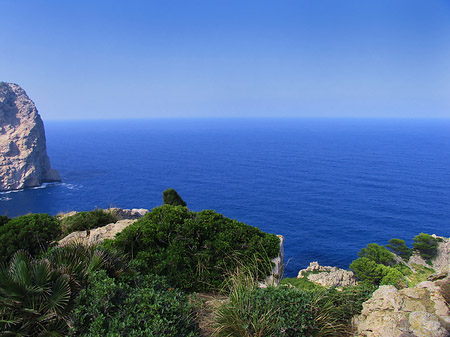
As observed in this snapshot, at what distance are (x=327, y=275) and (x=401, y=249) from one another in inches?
696

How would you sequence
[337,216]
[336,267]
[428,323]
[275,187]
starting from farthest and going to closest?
1. [275,187]
2. [337,216]
3. [336,267]
4. [428,323]

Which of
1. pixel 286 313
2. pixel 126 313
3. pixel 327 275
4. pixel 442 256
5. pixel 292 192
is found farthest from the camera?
pixel 292 192

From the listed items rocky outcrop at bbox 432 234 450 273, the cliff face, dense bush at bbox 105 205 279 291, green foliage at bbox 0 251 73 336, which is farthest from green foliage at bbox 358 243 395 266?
the cliff face

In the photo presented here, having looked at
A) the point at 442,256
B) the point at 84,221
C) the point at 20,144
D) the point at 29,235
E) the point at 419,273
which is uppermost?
the point at 29,235

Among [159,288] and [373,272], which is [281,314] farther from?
[373,272]

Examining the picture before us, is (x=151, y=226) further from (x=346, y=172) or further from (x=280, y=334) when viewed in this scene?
(x=346, y=172)

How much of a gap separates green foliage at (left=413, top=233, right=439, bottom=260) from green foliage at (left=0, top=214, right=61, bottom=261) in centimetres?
5505

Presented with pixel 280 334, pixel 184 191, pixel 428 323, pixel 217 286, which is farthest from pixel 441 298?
pixel 184 191

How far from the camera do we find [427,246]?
4809cm

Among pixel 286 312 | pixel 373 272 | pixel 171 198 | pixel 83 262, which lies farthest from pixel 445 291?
pixel 373 272

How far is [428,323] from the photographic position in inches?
204

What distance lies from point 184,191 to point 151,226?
2678 inches

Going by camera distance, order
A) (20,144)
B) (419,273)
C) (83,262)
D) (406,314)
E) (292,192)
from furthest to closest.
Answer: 1. (20,144)
2. (292,192)
3. (419,273)
4. (83,262)
5. (406,314)

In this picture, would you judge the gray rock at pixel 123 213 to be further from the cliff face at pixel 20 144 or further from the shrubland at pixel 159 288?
the cliff face at pixel 20 144
